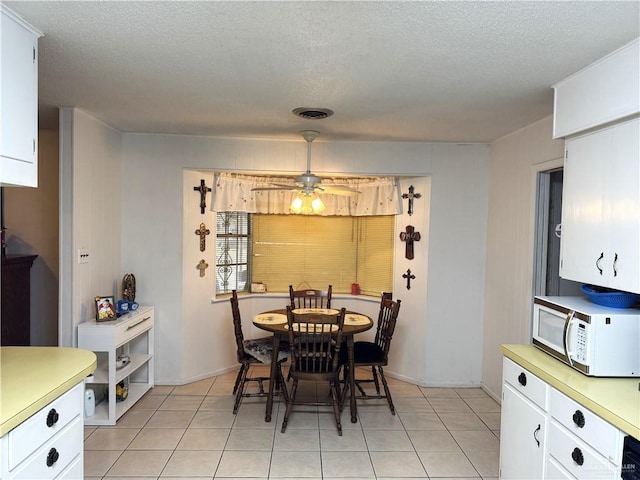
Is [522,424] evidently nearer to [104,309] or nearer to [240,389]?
[240,389]

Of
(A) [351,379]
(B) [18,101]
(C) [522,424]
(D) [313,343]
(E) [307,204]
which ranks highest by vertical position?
(B) [18,101]

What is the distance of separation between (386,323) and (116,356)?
89.0 inches

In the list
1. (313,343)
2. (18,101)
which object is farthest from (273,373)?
(18,101)

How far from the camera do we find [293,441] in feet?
10.1

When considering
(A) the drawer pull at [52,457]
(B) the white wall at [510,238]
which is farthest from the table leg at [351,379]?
(A) the drawer pull at [52,457]

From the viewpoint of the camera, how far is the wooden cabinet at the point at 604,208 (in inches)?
74.5

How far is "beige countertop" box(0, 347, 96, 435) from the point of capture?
147cm

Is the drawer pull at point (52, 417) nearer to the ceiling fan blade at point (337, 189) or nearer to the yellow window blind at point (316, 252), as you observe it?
the ceiling fan blade at point (337, 189)

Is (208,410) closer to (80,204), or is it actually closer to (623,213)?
(80,204)

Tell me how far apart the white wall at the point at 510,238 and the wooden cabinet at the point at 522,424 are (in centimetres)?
112

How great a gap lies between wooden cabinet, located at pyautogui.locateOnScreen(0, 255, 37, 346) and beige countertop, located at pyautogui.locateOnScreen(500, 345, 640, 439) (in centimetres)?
395

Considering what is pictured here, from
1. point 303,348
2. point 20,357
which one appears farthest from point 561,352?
point 20,357

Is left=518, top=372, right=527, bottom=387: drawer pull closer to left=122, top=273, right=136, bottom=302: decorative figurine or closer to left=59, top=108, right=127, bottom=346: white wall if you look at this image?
left=59, top=108, right=127, bottom=346: white wall

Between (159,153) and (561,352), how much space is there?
3557 mm
